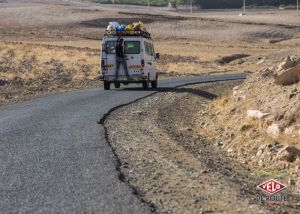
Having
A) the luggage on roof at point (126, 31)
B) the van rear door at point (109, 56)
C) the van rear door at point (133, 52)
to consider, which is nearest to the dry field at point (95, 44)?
the van rear door at point (109, 56)

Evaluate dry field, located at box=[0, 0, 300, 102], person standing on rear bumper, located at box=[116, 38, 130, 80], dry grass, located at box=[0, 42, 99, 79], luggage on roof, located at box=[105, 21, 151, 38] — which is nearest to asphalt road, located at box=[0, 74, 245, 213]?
person standing on rear bumper, located at box=[116, 38, 130, 80]

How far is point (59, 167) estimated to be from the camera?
35.2 ft

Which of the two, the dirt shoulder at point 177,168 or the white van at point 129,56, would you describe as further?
the white van at point 129,56

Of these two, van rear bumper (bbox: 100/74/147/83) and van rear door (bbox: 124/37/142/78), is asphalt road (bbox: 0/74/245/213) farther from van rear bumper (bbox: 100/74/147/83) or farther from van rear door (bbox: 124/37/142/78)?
van rear bumper (bbox: 100/74/147/83)

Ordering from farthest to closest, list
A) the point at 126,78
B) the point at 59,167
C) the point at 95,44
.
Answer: the point at 95,44
the point at 126,78
the point at 59,167

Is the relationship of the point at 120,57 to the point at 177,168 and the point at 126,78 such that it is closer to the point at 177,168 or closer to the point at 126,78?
the point at 126,78

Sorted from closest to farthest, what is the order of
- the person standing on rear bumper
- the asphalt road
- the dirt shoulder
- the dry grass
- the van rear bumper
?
the asphalt road < the dirt shoulder < the person standing on rear bumper < the van rear bumper < the dry grass

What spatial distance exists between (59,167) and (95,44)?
6524 cm

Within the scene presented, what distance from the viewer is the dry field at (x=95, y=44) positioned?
134ft

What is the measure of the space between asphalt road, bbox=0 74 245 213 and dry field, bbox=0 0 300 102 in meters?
11.3

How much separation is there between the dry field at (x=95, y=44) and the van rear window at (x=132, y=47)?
4.94 meters

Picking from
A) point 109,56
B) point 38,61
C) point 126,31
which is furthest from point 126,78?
point 38,61

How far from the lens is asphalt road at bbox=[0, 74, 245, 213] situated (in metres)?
8.44

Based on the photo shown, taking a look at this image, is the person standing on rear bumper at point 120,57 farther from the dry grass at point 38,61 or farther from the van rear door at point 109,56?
the dry grass at point 38,61
